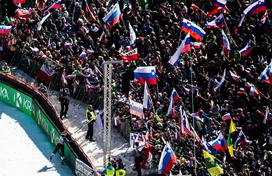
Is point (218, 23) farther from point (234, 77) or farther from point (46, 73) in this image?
point (46, 73)

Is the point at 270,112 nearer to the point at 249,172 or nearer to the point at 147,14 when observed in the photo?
the point at 249,172

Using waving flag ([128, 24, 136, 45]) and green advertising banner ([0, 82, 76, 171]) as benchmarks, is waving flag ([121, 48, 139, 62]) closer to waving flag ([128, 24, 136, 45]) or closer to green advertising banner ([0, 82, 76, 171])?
waving flag ([128, 24, 136, 45])

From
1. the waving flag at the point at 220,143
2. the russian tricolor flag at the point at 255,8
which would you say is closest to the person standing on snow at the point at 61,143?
the waving flag at the point at 220,143

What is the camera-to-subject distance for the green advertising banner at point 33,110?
119 ft

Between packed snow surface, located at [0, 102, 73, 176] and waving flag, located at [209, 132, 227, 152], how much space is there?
7.60 meters

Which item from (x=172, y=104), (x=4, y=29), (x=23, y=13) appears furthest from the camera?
(x=4, y=29)

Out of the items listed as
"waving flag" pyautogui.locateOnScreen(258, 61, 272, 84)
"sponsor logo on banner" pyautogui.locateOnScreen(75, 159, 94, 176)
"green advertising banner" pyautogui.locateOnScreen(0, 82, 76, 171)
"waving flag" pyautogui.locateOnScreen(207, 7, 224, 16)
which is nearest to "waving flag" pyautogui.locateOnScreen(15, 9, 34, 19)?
"green advertising banner" pyautogui.locateOnScreen(0, 82, 76, 171)

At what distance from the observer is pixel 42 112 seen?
3962 centimetres

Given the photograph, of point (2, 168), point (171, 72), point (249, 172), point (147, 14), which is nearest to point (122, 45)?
point (147, 14)

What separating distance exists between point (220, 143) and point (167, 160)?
82.4 inches

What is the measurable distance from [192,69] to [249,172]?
7.61 m

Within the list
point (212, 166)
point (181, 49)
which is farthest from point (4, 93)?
point (212, 166)

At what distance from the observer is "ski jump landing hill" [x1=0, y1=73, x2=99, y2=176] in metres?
34.4

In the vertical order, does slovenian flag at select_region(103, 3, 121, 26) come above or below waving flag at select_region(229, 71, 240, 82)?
above
